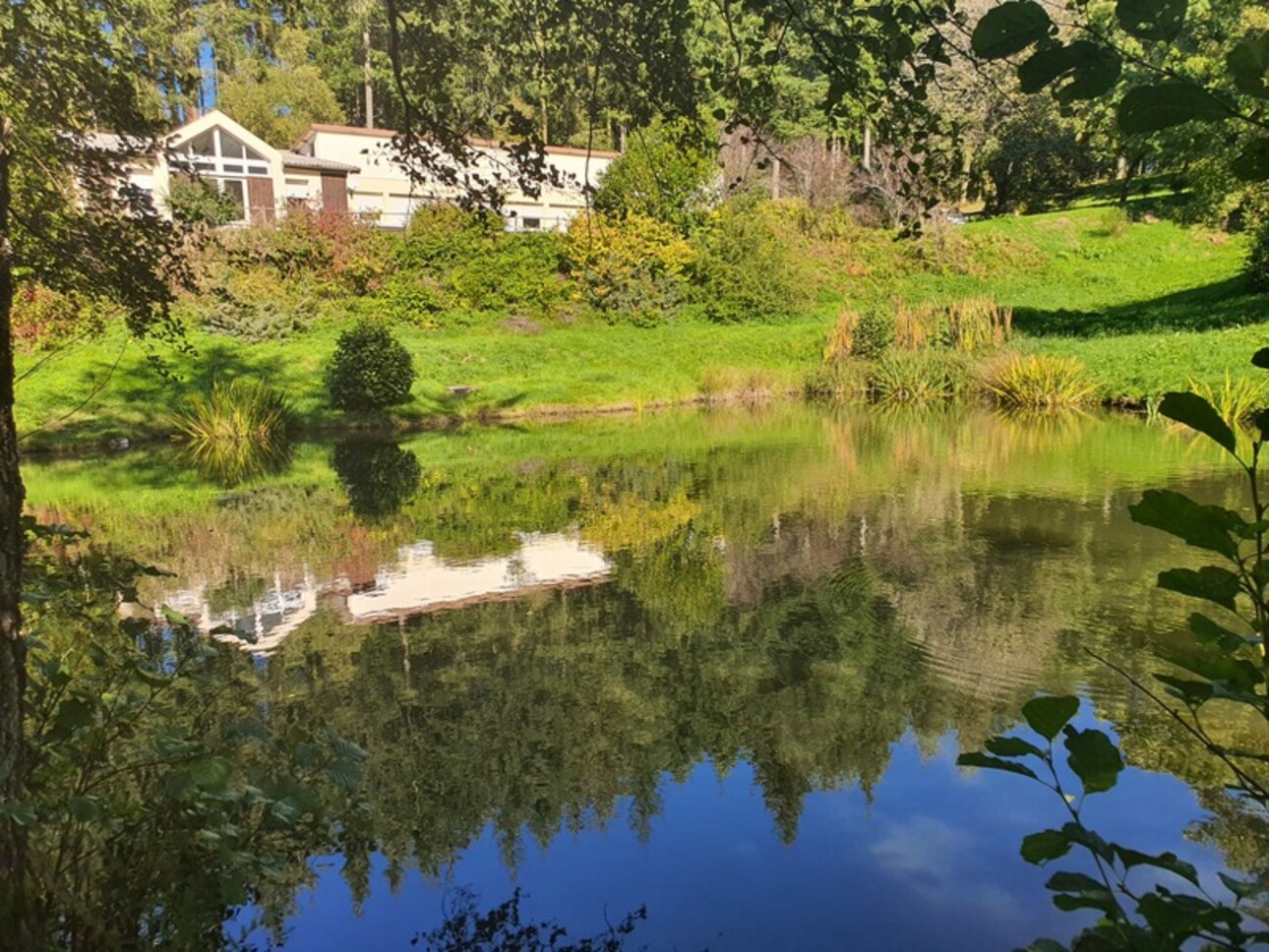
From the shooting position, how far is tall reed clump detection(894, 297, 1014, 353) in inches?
683

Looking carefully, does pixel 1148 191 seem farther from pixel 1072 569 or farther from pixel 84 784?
pixel 84 784

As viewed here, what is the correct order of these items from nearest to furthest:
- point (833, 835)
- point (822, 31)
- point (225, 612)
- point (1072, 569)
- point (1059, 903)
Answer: point (1059, 903)
point (822, 31)
point (833, 835)
point (225, 612)
point (1072, 569)

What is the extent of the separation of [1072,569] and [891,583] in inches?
49.8

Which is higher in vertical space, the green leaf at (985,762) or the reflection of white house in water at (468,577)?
the green leaf at (985,762)

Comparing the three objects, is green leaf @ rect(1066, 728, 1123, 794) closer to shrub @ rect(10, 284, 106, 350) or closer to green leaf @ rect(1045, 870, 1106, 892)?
green leaf @ rect(1045, 870, 1106, 892)

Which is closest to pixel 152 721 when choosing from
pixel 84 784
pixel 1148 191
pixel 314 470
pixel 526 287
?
pixel 84 784

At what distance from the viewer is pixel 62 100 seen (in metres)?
2.61

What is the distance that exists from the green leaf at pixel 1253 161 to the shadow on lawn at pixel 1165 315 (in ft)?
64.8

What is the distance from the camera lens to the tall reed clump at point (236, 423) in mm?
13633

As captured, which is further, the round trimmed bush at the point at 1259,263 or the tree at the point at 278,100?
the tree at the point at 278,100

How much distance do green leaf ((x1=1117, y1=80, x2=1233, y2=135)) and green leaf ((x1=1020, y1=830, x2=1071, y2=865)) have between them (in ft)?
2.18

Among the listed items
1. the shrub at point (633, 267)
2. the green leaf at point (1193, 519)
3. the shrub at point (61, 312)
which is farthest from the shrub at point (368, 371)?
the green leaf at point (1193, 519)

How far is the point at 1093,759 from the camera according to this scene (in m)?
0.89

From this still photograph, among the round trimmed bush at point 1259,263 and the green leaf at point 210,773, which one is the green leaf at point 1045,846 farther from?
the round trimmed bush at point 1259,263
